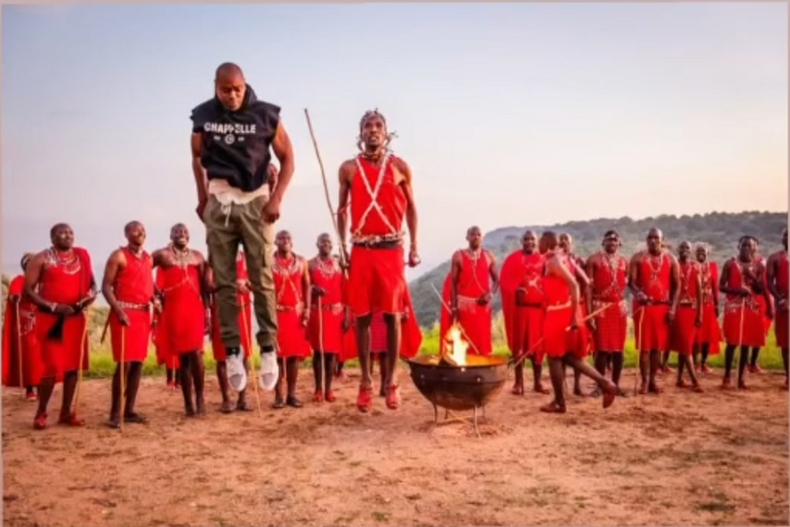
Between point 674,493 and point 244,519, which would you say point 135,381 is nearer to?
point 244,519

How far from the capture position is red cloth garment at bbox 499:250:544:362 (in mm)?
8953

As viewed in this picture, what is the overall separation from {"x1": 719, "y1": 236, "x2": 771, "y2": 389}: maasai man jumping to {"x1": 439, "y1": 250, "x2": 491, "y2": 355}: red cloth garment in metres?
3.11

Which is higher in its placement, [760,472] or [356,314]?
[356,314]

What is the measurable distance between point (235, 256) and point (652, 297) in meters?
6.13

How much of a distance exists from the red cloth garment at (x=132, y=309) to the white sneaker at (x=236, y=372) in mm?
3190

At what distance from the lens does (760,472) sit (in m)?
5.58

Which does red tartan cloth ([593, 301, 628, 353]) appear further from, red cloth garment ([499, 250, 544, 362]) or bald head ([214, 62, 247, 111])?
bald head ([214, 62, 247, 111])

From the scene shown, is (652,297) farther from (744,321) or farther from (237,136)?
(237,136)

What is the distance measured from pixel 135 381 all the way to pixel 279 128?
420 cm

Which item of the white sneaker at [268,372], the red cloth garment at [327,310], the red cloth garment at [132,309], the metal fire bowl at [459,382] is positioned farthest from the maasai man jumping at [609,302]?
the white sneaker at [268,372]

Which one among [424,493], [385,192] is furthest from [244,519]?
[385,192]

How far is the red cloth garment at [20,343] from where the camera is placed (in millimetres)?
7891

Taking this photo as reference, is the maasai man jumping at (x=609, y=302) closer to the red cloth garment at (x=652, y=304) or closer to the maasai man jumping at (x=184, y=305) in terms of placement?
the red cloth garment at (x=652, y=304)

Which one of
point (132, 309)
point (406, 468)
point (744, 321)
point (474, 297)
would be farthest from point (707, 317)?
point (132, 309)
